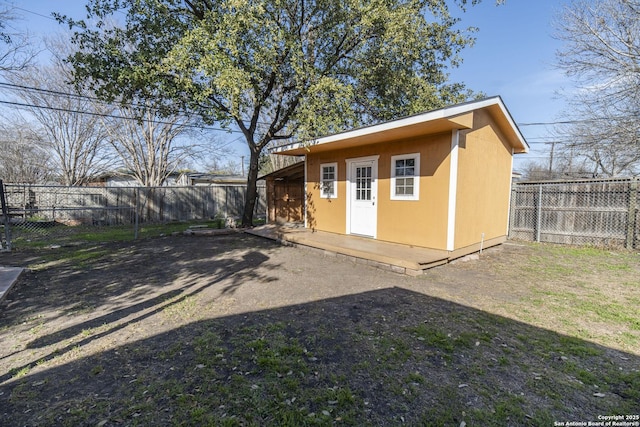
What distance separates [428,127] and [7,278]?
7687mm

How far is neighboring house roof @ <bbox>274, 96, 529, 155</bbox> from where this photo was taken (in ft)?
17.0

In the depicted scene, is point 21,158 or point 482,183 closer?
point 482,183

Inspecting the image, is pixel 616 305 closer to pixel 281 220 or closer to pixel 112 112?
pixel 281 220

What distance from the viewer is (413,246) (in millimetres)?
6570

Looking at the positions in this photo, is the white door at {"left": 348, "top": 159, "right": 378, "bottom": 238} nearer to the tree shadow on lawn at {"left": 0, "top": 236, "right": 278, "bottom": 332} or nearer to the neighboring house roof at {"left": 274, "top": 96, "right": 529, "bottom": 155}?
the neighboring house roof at {"left": 274, "top": 96, "right": 529, "bottom": 155}

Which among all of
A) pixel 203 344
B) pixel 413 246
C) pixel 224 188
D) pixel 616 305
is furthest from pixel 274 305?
pixel 224 188

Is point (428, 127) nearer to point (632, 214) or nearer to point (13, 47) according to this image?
point (632, 214)

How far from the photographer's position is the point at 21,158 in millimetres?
15430

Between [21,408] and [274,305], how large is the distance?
A: 237 centimetres

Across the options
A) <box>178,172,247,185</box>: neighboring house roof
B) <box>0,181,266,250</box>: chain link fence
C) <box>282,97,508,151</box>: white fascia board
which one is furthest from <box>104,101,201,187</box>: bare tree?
<box>282,97,508,151</box>: white fascia board

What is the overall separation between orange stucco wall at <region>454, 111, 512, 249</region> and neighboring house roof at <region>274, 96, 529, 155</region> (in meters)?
0.26

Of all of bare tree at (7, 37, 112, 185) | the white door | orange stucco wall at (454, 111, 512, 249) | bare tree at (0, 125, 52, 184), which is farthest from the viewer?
bare tree at (0, 125, 52, 184)

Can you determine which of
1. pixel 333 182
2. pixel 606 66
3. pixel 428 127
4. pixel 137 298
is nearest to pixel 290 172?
pixel 333 182

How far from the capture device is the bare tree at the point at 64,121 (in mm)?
14156
